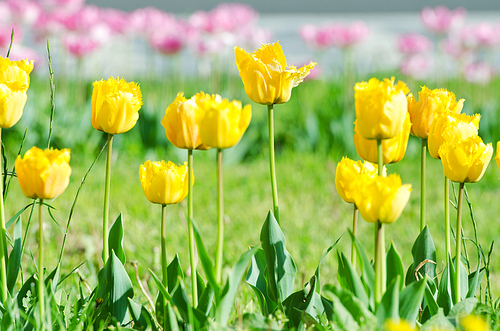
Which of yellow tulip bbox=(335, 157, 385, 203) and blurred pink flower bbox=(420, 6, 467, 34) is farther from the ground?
blurred pink flower bbox=(420, 6, 467, 34)

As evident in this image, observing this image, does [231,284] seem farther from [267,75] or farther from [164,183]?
[267,75]

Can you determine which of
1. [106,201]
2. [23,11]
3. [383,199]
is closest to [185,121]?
[106,201]

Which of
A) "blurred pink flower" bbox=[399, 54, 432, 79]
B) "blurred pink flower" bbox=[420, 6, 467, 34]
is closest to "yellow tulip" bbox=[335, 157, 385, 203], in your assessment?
"blurred pink flower" bbox=[399, 54, 432, 79]

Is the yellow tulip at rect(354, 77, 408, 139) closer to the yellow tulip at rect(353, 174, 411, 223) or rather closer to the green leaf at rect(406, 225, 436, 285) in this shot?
the yellow tulip at rect(353, 174, 411, 223)

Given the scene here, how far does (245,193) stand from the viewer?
107 inches

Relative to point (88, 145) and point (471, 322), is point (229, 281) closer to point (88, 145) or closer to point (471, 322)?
point (471, 322)

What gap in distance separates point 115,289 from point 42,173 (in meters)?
0.24

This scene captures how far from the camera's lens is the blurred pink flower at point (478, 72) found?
14.5ft

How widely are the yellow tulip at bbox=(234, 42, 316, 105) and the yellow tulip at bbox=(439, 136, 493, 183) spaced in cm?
24

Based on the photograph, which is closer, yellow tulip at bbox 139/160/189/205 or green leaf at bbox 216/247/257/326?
green leaf at bbox 216/247/257/326

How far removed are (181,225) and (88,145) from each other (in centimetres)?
146

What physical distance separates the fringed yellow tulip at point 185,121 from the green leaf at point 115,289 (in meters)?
0.22

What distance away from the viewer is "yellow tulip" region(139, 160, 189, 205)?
81 centimetres

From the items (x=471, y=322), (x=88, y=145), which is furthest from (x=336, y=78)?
(x=471, y=322)
